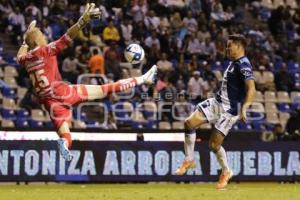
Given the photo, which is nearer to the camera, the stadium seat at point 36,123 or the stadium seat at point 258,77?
the stadium seat at point 36,123

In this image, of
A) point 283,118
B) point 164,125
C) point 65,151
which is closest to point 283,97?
point 283,118

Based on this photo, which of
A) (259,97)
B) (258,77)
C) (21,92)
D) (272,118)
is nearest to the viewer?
(21,92)

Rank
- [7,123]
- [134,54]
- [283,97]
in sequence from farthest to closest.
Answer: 1. [283,97]
2. [7,123]
3. [134,54]

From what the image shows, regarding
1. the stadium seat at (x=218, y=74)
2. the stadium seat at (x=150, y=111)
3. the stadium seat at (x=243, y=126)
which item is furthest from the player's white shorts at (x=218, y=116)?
the stadium seat at (x=218, y=74)

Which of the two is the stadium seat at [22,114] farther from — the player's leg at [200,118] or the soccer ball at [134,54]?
the player's leg at [200,118]

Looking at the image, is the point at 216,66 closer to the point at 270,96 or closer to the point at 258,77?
the point at 258,77

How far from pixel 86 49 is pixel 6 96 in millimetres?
2994

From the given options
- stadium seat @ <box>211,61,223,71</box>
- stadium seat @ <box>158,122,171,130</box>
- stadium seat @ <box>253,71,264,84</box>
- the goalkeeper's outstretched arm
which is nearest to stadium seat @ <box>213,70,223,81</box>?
stadium seat @ <box>211,61,223,71</box>

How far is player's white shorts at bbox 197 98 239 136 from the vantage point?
1546 cm

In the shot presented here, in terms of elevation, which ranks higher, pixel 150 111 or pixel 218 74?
pixel 218 74

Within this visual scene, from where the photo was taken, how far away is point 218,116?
15.5 metres

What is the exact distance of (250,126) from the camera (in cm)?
2711

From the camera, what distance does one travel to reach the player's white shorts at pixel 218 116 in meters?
15.5

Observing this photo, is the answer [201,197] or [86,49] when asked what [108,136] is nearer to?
[86,49]
